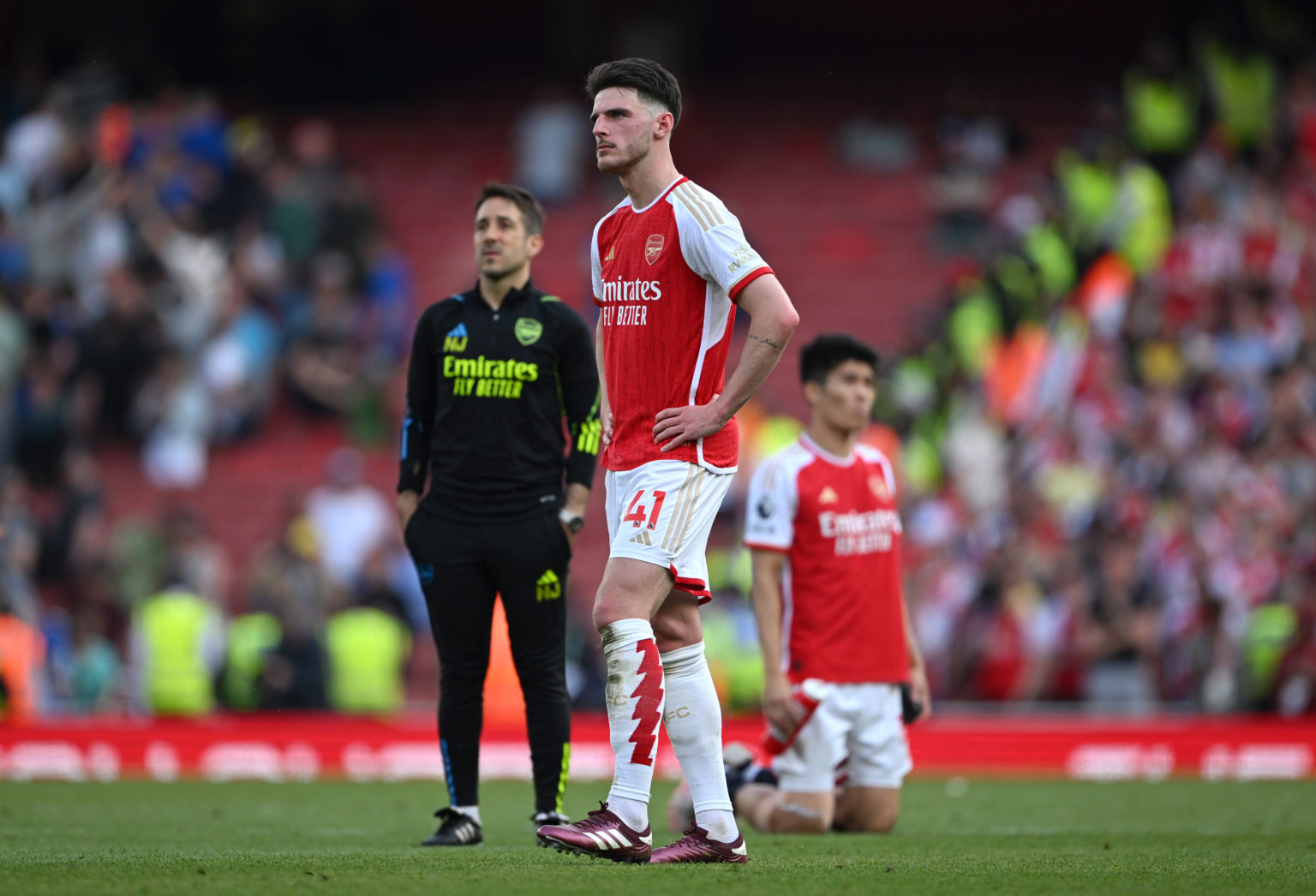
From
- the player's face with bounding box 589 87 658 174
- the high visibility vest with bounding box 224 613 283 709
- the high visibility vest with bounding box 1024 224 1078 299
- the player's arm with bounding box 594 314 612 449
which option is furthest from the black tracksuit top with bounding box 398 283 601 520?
the high visibility vest with bounding box 1024 224 1078 299

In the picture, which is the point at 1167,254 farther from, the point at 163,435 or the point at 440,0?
the point at 440,0

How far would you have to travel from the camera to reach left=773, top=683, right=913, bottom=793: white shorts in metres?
7.92

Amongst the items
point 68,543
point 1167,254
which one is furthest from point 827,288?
point 68,543

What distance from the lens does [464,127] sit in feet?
74.1

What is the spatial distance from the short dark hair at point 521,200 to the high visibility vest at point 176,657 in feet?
24.2

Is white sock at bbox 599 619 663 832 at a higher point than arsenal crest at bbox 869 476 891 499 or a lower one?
lower

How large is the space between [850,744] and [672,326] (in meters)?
3.14

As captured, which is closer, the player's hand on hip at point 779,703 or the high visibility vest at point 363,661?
the player's hand on hip at point 779,703

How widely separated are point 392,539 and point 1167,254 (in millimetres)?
7493

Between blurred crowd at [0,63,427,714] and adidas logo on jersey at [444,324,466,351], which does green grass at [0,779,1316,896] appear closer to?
adidas logo on jersey at [444,324,466,351]

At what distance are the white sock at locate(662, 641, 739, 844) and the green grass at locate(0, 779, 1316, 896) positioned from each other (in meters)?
0.23

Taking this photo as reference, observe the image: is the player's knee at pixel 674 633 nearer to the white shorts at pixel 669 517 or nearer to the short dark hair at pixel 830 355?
the white shorts at pixel 669 517

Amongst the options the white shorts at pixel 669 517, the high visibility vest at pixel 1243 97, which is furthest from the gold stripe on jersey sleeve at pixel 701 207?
the high visibility vest at pixel 1243 97

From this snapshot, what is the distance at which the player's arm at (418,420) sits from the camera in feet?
23.4
